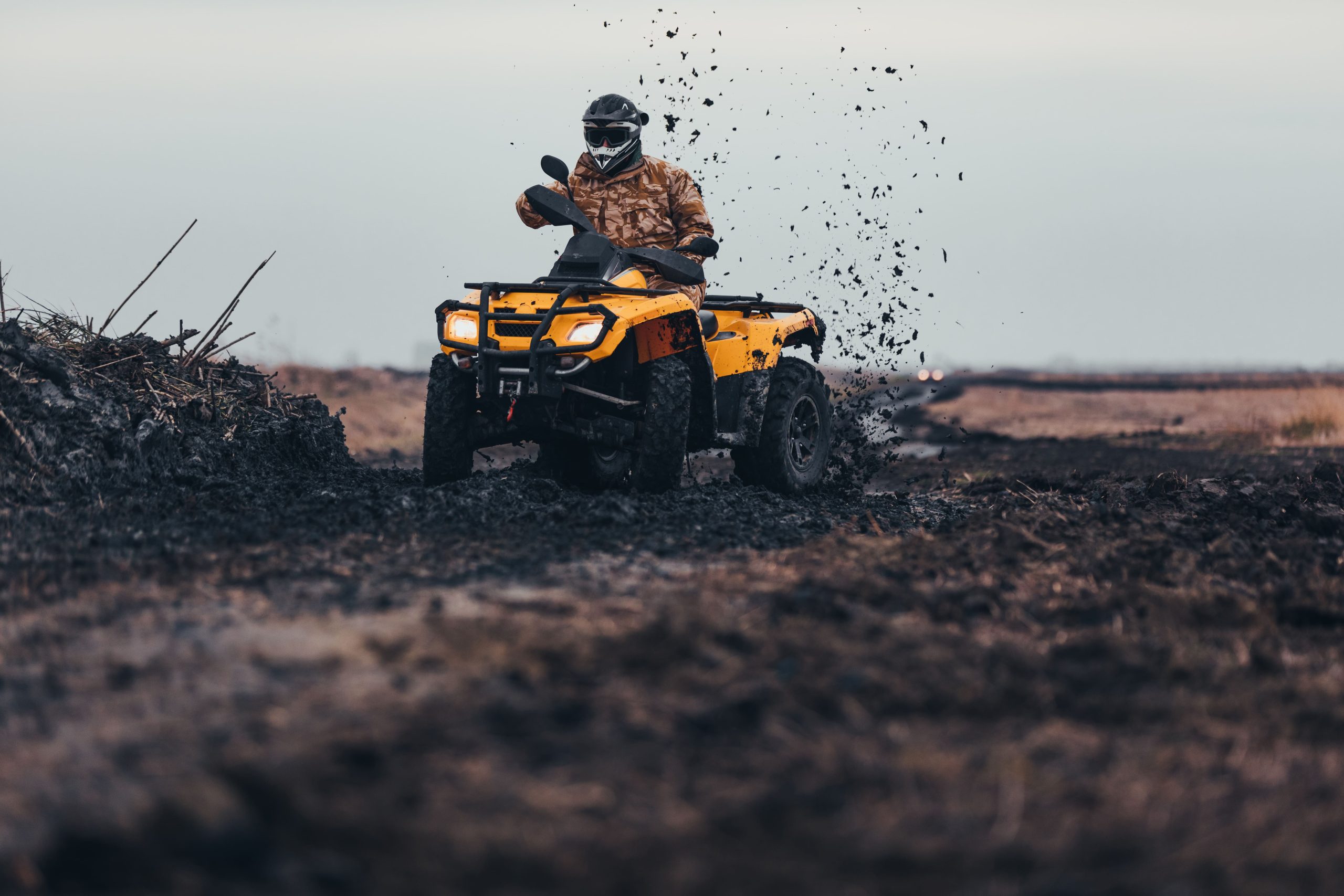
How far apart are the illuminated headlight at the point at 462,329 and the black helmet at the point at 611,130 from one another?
1.80m

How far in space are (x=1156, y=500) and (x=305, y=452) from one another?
7.76m

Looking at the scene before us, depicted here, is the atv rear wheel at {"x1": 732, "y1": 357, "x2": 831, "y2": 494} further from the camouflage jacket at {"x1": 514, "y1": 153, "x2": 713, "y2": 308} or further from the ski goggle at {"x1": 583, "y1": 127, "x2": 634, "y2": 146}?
the ski goggle at {"x1": 583, "y1": 127, "x2": 634, "y2": 146}

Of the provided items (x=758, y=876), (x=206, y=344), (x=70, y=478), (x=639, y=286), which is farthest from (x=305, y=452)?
(x=758, y=876)

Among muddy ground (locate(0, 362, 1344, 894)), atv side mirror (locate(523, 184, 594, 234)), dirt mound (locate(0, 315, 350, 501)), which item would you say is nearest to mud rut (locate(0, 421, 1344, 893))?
muddy ground (locate(0, 362, 1344, 894))

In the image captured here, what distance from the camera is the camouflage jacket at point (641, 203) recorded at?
36.7 ft

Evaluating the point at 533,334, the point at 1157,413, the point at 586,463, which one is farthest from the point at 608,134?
the point at 1157,413

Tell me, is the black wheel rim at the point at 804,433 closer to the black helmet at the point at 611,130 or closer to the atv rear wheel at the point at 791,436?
the atv rear wheel at the point at 791,436

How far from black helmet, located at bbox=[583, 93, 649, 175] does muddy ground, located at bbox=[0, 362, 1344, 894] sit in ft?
12.3

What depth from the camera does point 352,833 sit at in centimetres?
363

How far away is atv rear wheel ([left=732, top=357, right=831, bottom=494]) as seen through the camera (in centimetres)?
1165

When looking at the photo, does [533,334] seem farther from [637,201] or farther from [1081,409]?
[1081,409]

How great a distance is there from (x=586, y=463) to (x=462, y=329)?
5.70 feet

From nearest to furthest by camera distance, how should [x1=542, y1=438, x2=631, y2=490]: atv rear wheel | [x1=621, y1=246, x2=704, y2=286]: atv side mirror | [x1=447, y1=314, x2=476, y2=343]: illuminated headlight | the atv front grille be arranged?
the atv front grille → [x1=447, y1=314, x2=476, y2=343]: illuminated headlight → [x1=621, y1=246, x2=704, y2=286]: atv side mirror → [x1=542, y1=438, x2=631, y2=490]: atv rear wheel

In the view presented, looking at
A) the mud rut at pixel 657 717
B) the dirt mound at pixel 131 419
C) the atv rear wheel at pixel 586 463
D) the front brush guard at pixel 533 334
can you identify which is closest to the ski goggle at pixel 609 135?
the front brush guard at pixel 533 334
